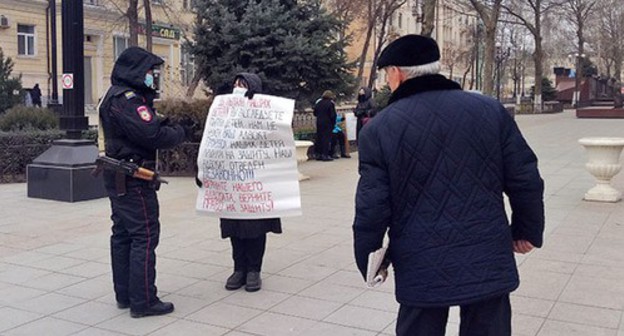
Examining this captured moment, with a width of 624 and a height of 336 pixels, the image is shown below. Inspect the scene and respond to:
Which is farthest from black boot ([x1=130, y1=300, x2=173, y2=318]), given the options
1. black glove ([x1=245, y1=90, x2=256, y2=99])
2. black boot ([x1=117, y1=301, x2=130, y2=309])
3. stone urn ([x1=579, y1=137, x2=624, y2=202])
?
stone urn ([x1=579, y1=137, x2=624, y2=202])

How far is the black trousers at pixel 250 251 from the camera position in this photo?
5496 millimetres

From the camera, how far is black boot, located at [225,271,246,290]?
5512mm

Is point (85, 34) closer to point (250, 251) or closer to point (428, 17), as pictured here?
point (428, 17)

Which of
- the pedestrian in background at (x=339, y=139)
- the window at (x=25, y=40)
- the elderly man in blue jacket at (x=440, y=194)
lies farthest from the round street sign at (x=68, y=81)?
the window at (x=25, y=40)

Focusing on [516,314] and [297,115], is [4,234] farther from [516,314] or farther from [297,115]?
[297,115]

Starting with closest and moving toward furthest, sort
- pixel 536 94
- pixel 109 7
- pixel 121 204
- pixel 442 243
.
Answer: pixel 442 243
pixel 121 204
pixel 109 7
pixel 536 94

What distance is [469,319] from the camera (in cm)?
292

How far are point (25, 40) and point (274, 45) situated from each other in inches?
1017

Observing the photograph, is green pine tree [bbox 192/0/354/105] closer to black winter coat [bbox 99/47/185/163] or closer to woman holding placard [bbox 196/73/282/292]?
woman holding placard [bbox 196/73/282/292]

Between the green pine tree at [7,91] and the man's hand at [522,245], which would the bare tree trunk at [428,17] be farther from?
the man's hand at [522,245]

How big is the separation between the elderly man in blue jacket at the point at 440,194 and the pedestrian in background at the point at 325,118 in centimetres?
1220

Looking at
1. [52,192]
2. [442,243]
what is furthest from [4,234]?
[442,243]

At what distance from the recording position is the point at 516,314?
15.9ft

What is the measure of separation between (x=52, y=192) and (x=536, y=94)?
3926cm
